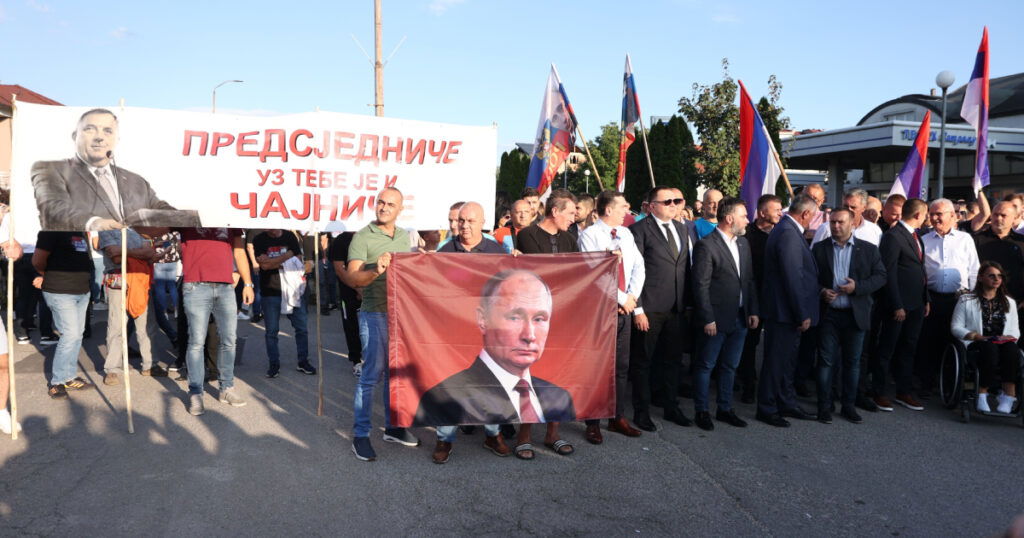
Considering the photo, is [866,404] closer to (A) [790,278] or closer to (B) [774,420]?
(B) [774,420]

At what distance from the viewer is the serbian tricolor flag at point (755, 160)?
852 centimetres

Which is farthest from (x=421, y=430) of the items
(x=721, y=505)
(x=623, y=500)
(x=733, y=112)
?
(x=733, y=112)

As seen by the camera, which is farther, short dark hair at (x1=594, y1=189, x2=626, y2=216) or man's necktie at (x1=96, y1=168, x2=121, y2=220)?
short dark hair at (x1=594, y1=189, x2=626, y2=216)

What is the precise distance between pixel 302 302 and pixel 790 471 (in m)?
5.40

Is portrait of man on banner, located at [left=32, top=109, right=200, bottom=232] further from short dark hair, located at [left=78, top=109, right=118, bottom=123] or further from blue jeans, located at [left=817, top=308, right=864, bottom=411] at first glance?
blue jeans, located at [left=817, top=308, right=864, bottom=411]

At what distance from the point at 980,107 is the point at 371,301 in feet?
26.0

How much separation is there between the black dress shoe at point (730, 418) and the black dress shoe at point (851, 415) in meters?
1.00

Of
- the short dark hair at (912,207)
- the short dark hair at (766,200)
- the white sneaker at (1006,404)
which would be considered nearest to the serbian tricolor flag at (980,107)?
the short dark hair at (912,207)

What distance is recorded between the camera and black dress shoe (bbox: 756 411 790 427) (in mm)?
6074

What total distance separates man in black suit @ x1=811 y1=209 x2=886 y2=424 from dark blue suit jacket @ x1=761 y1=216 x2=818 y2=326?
0.78 ft

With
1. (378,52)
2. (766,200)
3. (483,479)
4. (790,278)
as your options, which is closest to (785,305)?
(790,278)

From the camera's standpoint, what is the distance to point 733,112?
22031mm

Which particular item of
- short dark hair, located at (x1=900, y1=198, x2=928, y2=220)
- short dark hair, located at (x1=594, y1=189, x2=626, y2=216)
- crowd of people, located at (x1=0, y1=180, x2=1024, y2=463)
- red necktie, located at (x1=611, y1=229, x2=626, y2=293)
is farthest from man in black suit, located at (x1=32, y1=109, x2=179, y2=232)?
short dark hair, located at (x1=900, y1=198, x2=928, y2=220)

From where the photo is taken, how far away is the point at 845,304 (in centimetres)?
633
